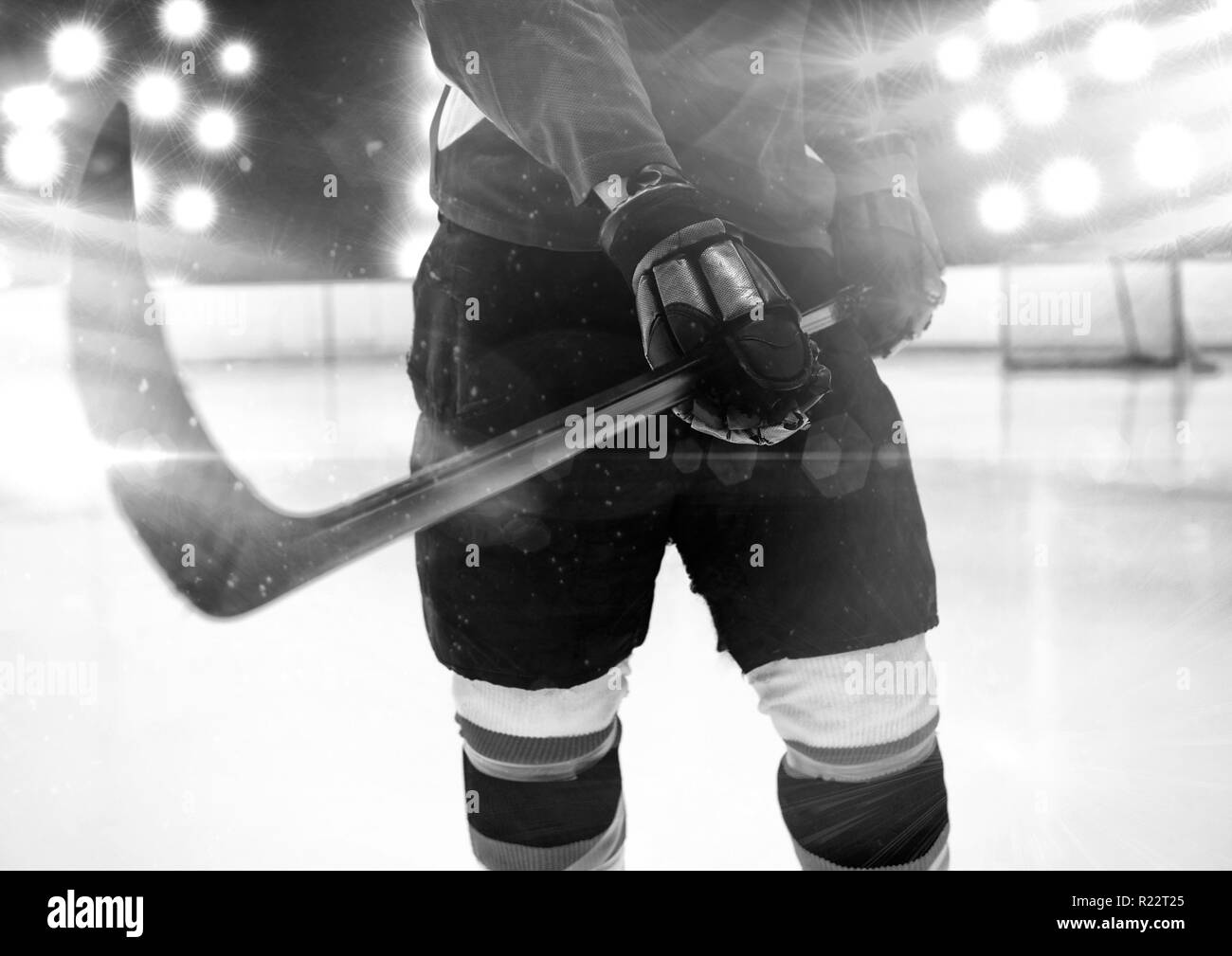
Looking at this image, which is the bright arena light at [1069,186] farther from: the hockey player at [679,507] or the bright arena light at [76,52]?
the hockey player at [679,507]

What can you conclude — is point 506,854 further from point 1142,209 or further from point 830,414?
point 1142,209

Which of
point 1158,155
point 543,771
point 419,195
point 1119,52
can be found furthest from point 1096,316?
point 543,771

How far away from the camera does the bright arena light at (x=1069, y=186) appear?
4168mm

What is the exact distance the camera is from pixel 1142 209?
434 centimetres

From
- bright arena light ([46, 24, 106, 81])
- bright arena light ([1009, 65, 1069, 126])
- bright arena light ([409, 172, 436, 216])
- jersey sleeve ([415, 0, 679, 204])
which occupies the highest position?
bright arena light ([1009, 65, 1069, 126])

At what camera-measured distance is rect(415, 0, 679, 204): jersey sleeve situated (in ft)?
1.88

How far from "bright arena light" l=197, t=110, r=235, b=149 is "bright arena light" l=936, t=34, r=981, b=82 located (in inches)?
103

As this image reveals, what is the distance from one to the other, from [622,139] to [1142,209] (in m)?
4.51

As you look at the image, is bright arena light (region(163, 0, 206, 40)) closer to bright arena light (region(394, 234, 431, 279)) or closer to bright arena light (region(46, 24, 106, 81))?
bright arena light (region(46, 24, 106, 81))

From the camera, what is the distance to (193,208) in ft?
10.1

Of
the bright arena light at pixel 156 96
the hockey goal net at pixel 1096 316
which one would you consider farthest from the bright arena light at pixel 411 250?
the hockey goal net at pixel 1096 316

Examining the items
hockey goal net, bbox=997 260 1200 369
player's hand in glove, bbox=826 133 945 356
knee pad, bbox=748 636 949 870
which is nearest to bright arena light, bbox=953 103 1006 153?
hockey goal net, bbox=997 260 1200 369

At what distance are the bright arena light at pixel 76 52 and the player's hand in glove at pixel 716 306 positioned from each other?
3.90 ft
